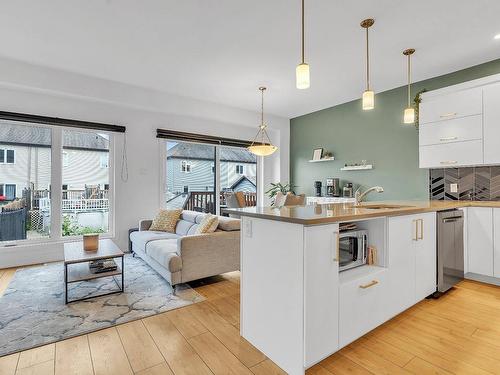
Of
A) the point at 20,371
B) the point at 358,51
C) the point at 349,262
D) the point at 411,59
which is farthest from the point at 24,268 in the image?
the point at 411,59

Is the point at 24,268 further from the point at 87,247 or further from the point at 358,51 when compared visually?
the point at 358,51

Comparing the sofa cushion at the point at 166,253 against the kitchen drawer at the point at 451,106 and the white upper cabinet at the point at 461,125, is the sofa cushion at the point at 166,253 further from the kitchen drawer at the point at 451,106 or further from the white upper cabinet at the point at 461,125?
the kitchen drawer at the point at 451,106

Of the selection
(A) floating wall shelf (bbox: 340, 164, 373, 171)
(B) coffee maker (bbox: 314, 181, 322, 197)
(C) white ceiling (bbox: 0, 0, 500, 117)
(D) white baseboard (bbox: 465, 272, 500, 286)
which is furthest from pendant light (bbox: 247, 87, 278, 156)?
(D) white baseboard (bbox: 465, 272, 500, 286)

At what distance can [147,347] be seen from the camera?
1.93 meters

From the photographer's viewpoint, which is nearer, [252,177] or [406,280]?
[406,280]

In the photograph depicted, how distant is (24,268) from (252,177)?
4634 millimetres

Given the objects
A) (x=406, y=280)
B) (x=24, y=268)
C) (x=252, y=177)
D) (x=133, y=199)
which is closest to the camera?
(x=406, y=280)

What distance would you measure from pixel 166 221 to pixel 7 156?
2.50 meters

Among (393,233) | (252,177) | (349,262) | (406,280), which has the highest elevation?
(252,177)

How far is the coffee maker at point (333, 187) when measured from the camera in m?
5.48

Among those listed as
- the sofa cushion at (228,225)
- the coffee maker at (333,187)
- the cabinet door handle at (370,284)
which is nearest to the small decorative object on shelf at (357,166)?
the coffee maker at (333,187)

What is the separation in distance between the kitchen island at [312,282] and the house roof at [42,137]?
156 inches

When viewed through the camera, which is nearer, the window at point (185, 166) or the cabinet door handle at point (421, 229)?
the cabinet door handle at point (421, 229)

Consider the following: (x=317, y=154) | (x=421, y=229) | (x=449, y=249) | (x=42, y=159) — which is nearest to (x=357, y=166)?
(x=317, y=154)
